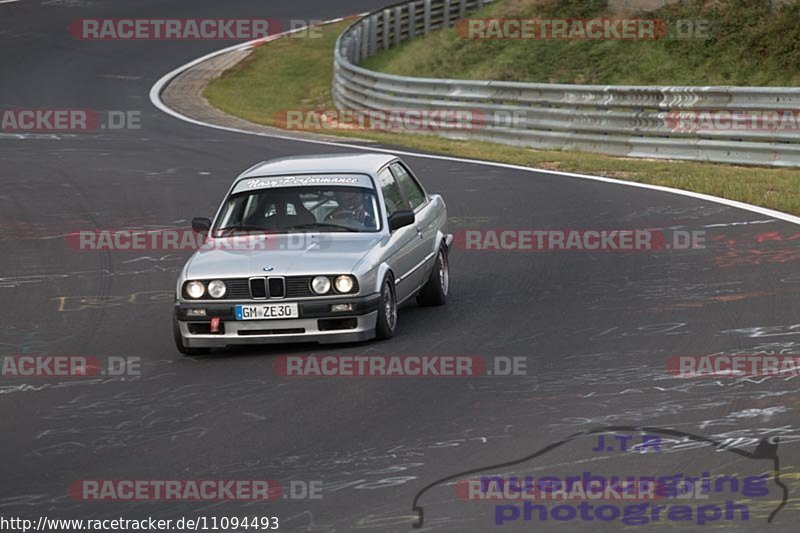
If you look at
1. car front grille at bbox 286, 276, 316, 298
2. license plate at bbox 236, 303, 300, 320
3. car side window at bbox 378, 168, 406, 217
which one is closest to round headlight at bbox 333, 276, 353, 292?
car front grille at bbox 286, 276, 316, 298

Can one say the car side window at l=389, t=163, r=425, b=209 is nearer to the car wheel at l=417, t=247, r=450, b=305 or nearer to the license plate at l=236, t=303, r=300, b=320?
the car wheel at l=417, t=247, r=450, b=305

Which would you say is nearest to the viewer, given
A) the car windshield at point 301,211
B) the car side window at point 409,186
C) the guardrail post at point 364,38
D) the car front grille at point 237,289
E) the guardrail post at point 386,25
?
the car front grille at point 237,289

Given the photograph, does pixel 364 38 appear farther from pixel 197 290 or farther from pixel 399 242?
pixel 197 290

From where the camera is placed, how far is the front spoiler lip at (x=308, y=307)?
1075 cm

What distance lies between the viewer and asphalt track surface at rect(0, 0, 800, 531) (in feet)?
24.5

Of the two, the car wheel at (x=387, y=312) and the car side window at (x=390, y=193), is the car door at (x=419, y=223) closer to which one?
the car side window at (x=390, y=193)

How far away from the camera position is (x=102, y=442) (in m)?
8.45

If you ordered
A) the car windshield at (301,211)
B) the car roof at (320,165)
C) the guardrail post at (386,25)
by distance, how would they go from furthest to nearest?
the guardrail post at (386,25) < the car roof at (320,165) < the car windshield at (301,211)

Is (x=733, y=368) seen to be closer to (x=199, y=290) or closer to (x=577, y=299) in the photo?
(x=577, y=299)

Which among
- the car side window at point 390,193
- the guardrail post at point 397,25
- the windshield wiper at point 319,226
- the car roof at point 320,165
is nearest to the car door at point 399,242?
the car side window at point 390,193

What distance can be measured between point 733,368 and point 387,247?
306cm

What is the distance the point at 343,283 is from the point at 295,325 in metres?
0.48

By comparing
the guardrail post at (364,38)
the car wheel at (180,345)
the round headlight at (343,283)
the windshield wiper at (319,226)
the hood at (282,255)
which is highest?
the guardrail post at (364,38)

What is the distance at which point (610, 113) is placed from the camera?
77.0 feet
